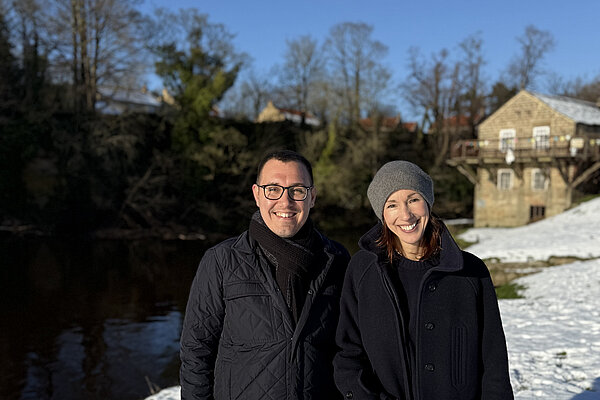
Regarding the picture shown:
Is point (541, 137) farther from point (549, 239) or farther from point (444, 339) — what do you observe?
point (444, 339)

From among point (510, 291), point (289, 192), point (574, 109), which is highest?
point (574, 109)

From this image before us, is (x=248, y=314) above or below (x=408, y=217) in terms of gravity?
below

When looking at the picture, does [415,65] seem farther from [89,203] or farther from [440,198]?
[89,203]

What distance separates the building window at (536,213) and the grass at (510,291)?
48.9 ft

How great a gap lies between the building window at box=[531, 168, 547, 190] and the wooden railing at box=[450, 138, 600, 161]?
1356 mm

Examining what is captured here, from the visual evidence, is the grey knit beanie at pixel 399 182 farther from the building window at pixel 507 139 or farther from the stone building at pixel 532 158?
the building window at pixel 507 139

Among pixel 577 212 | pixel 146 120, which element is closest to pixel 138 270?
pixel 146 120

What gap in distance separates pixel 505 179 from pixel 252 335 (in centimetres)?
2538

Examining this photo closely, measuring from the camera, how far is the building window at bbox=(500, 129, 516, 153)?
A: 2395 cm

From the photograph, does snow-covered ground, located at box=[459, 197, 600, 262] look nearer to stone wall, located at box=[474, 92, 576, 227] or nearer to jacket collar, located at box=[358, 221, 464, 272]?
stone wall, located at box=[474, 92, 576, 227]

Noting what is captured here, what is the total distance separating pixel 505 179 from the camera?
2506 centimetres

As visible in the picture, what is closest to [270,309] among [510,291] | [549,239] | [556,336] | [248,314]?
[248,314]

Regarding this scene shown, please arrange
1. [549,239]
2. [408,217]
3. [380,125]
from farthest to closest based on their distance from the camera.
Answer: [380,125], [549,239], [408,217]

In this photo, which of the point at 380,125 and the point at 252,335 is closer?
the point at 252,335
